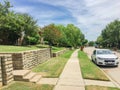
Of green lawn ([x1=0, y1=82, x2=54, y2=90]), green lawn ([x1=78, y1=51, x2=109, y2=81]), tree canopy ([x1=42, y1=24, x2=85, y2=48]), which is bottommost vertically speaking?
green lawn ([x1=78, y1=51, x2=109, y2=81])

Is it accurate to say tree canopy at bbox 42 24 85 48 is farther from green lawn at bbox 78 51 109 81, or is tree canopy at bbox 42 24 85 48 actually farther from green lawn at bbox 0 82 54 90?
green lawn at bbox 0 82 54 90

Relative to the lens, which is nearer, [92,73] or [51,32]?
[92,73]

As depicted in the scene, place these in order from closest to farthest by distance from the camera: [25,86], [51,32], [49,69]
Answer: [25,86]
[49,69]
[51,32]

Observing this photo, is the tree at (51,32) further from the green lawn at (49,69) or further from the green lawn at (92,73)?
the green lawn at (92,73)

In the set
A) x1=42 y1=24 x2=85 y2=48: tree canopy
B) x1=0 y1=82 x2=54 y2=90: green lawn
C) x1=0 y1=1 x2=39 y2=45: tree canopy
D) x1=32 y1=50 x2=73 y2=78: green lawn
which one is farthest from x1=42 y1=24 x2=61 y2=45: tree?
x1=0 y1=82 x2=54 y2=90: green lawn

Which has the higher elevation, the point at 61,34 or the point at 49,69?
the point at 61,34

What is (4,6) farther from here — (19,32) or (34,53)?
(34,53)

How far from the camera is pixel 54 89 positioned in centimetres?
855

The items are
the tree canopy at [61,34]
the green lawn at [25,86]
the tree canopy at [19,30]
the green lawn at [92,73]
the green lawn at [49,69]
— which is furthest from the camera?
the tree canopy at [61,34]

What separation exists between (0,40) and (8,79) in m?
31.6

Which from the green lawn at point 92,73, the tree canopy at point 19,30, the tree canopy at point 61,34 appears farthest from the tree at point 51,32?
the green lawn at point 92,73

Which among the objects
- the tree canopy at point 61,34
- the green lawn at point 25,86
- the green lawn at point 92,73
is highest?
the tree canopy at point 61,34

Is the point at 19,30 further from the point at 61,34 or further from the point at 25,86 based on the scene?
the point at 25,86

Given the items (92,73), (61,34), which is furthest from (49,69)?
(61,34)
